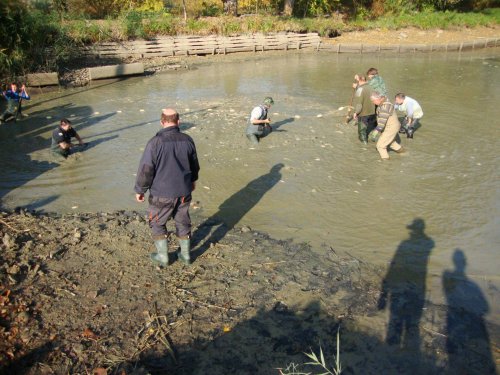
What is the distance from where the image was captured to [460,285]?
17.2 ft

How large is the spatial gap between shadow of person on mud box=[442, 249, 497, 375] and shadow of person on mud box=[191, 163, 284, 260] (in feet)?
10.1

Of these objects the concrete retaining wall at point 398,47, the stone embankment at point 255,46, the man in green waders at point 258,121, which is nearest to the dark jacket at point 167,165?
the man in green waders at point 258,121

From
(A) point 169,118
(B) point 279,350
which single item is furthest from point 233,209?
(B) point 279,350

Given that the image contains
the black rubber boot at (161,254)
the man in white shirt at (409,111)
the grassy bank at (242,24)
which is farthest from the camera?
the grassy bank at (242,24)

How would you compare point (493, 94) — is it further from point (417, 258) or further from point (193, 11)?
point (193, 11)

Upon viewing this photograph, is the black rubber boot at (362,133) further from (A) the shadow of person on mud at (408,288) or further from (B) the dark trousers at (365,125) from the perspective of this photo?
(A) the shadow of person on mud at (408,288)

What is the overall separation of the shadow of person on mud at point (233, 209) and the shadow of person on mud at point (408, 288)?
7.85ft

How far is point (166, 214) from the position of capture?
5066 millimetres

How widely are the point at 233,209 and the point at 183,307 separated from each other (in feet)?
8.75

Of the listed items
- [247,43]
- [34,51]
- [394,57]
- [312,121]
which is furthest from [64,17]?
[394,57]

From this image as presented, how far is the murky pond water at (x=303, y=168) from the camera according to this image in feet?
21.0

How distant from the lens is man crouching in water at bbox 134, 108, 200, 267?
4.79 m

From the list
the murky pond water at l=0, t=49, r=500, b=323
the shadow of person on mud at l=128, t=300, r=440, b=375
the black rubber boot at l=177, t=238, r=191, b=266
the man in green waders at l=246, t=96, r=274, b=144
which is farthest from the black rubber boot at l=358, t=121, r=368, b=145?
the shadow of person on mud at l=128, t=300, r=440, b=375

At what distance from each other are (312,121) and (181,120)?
Result: 361cm
